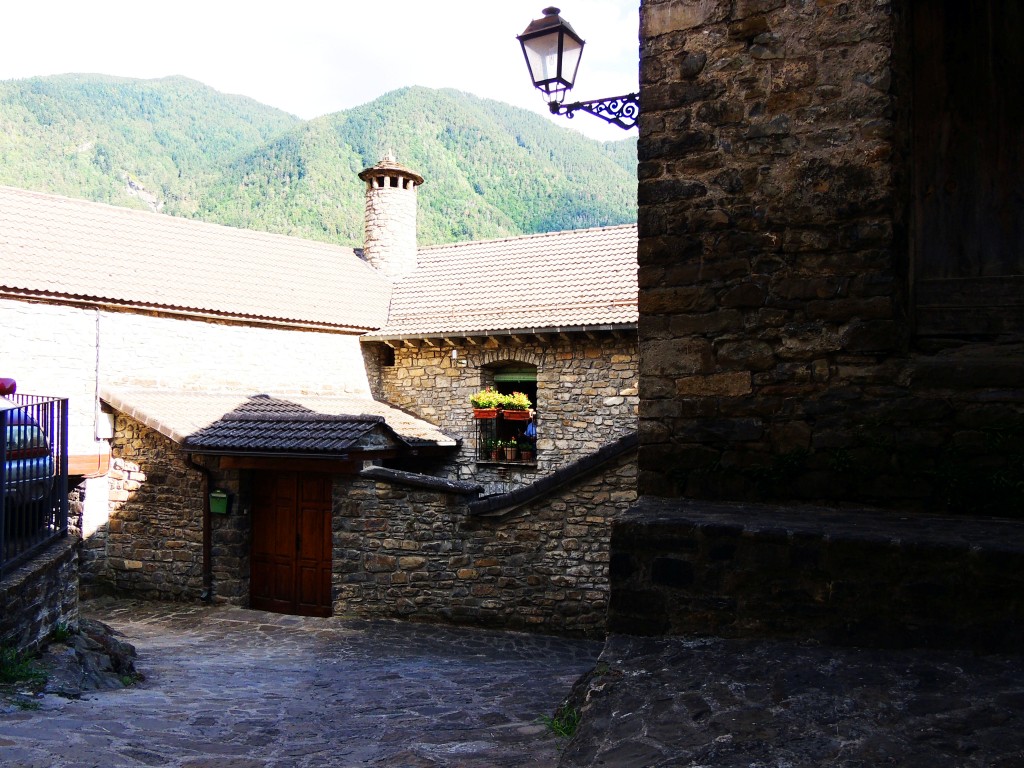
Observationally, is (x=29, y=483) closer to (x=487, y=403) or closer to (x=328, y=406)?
(x=328, y=406)

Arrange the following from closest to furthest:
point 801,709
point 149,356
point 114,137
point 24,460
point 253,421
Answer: point 801,709 → point 24,460 → point 253,421 → point 149,356 → point 114,137

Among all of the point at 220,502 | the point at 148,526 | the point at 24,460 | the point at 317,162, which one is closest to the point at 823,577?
the point at 24,460

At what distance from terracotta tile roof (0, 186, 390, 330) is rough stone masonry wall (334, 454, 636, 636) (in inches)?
189

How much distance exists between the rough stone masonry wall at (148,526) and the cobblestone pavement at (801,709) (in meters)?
9.05

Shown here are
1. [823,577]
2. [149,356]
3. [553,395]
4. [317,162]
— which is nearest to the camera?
[823,577]

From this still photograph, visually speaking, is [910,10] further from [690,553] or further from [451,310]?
[451,310]

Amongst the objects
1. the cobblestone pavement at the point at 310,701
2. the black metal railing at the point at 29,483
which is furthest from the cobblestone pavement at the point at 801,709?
the black metal railing at the point at 29,483

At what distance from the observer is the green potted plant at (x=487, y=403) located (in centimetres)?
1335

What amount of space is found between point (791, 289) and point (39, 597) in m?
5.37

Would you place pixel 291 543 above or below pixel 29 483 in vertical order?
below

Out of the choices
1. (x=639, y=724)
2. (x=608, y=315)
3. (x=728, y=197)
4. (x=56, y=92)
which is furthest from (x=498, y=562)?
(x=56, y=92)

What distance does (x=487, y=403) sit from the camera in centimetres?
1338

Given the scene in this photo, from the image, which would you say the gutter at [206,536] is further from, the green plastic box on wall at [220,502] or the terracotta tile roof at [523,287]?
the terracotta tile roof at [523,287]

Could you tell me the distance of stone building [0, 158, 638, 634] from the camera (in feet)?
30.5
